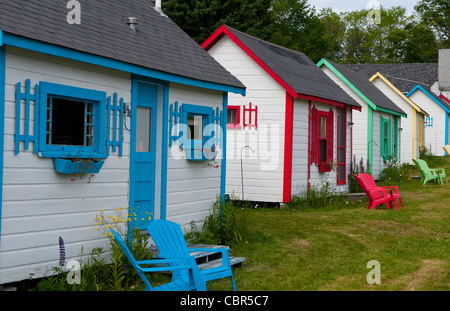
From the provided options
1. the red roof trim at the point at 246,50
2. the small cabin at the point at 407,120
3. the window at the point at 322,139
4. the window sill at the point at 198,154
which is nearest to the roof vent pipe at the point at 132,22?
the window sill at the point at 198,154

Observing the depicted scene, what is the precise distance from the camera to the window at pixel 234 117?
13.9 metres

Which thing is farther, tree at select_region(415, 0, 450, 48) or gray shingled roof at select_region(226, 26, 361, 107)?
tree at select_region(415, 0, 450, 48)

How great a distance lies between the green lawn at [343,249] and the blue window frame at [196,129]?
1.62m

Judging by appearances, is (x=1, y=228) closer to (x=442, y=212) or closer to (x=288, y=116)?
(x=288, y=116)

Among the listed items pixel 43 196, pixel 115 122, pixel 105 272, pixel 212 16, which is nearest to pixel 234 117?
pixel 115 122

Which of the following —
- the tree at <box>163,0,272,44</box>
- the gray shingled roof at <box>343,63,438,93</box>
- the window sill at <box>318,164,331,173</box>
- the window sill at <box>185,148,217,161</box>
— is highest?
the tree at <box>163,0,272,44</box>

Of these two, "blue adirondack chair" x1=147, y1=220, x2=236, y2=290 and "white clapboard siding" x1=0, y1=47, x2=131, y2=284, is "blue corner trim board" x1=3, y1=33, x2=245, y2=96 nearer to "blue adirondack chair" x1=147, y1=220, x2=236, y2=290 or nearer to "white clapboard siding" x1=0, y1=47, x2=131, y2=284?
"white clapboard siding" x1=0, y1=47, x2=131, y2=284

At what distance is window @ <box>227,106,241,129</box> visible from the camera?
1388cm

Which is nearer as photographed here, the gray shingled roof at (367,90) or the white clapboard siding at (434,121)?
the gray shingled roof at (367,90)

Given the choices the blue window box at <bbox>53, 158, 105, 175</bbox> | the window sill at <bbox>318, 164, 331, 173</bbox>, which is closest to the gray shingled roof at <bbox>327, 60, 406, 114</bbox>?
the window sill at <bbox>318, 164, 331, 173</bbox>

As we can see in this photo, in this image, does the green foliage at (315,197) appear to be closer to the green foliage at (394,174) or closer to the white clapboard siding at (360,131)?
the white clapboard siding at (360,131)

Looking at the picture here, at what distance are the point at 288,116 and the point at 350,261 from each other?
5.75 m

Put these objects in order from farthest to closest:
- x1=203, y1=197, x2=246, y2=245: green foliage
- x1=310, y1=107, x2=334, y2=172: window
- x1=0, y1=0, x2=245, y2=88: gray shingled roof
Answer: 1. x1=310, y1=107, x2=334, y2=172: window
2. x1=203, y1=197, x2=246, y2=245: green foliage
3. x1=0, y1=0, x2=245, y2=88: gray shingled roof

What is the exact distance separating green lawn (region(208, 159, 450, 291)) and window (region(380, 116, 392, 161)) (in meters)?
7.84
